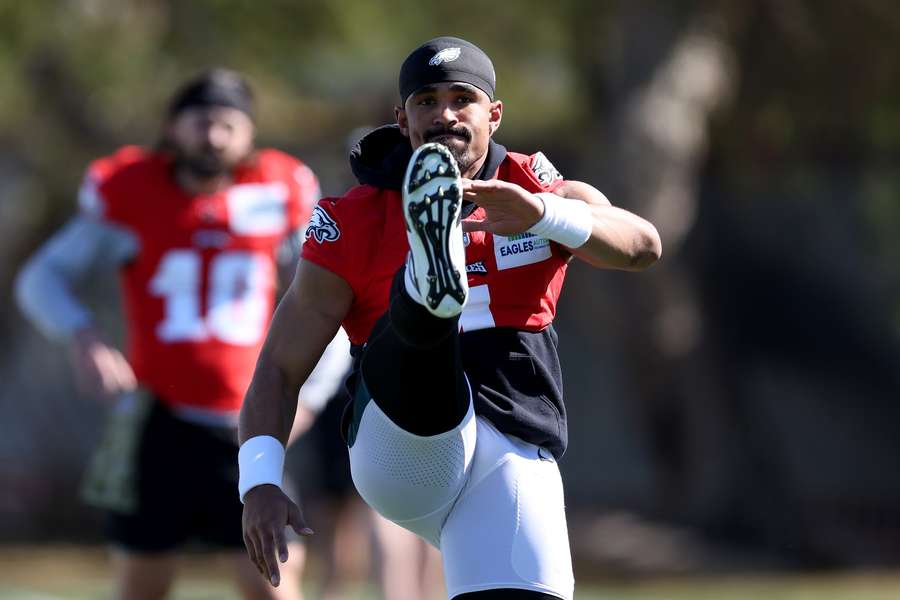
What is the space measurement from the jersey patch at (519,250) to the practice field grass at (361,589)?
5505mm

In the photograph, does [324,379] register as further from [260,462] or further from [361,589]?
[361,589]

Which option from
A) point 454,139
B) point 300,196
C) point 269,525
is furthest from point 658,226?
point 269,525

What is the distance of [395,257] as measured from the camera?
147 inches

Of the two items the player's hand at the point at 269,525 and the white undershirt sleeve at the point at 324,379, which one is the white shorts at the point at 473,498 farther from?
the white undershirt sleeve at the point at 324,379

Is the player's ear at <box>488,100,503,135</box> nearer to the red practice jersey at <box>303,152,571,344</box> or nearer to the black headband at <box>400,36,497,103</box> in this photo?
the black headband at <box>400,36,497,103</box>

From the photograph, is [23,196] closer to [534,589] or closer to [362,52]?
[362,52]

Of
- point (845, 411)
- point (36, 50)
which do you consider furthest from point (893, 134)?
point (36, 50)

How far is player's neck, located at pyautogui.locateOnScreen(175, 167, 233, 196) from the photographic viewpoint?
234 inches

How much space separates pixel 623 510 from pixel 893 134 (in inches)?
153

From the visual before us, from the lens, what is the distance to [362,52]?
12711 mm

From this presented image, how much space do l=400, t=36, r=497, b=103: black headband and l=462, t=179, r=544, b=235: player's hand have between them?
38 centimetres

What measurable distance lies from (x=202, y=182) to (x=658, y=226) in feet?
20.1

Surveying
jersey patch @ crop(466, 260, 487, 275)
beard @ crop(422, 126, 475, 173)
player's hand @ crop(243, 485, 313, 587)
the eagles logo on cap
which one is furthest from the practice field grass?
the eagles logo on cap

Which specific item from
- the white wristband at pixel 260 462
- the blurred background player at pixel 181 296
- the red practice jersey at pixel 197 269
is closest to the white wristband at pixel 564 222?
the white wristband at pixel 260 462
